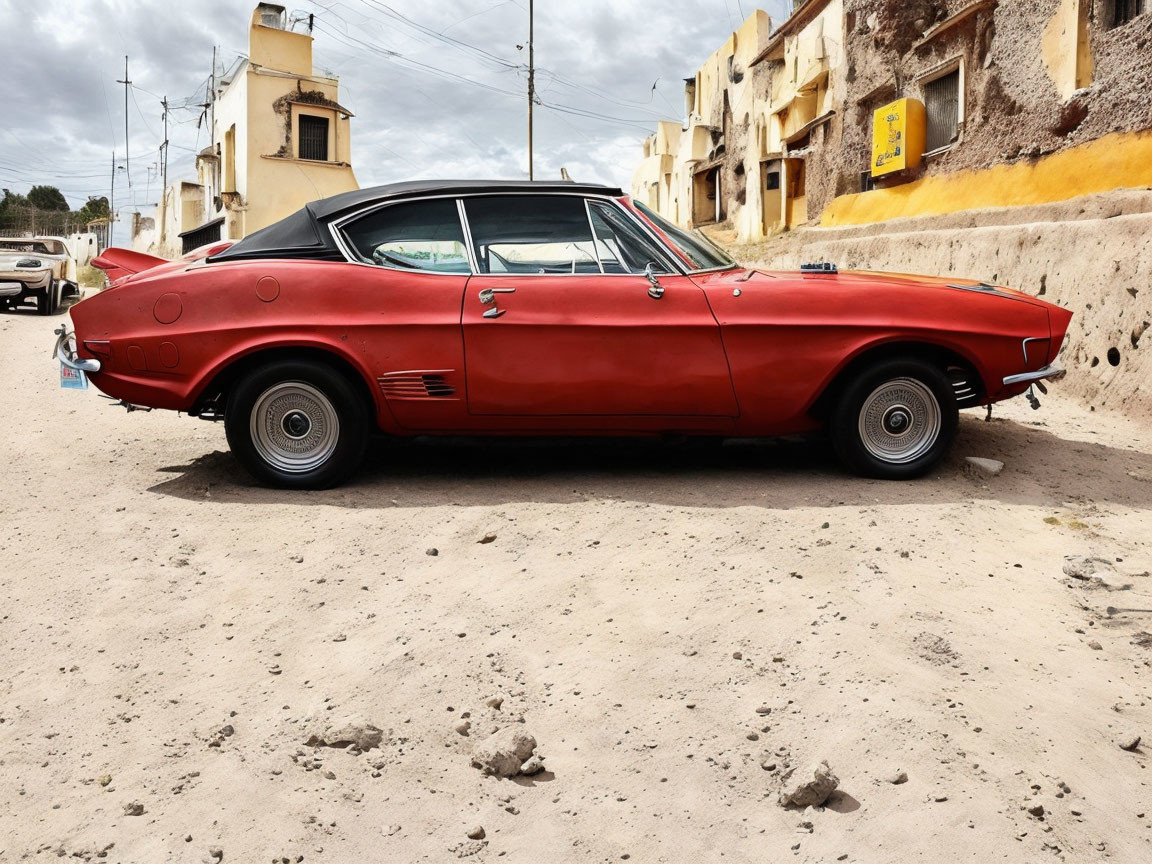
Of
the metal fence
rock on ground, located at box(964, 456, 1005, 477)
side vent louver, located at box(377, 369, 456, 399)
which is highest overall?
the metal fence

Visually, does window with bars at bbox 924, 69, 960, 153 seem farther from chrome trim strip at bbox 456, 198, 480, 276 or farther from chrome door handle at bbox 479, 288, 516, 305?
chrome door handle at bbox 479, 288, 516, 305

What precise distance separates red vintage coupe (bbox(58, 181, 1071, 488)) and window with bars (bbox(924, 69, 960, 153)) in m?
8.72

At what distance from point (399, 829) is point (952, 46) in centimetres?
1274

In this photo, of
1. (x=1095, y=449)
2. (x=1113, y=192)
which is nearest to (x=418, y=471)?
(x=1095, y=449)

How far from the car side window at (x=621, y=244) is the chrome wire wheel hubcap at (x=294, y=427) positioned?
148 cm

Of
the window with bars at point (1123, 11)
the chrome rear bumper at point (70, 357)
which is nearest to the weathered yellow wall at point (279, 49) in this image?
the window with bars at point (1123, 11)

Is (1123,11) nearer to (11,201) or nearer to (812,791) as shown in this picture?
(812,791)

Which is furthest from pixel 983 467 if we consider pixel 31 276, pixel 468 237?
pixel 31 276

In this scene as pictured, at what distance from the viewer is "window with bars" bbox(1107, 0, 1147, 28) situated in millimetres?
8945

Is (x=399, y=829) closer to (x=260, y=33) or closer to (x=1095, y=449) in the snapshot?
(x=1095, y=449)

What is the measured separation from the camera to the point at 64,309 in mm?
19266

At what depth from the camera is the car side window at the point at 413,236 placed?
4.77 metres

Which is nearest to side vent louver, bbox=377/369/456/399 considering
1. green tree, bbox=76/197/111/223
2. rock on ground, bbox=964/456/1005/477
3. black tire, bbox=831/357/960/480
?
black tire, bbox=831/357/960/480

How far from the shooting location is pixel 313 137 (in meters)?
30.3
